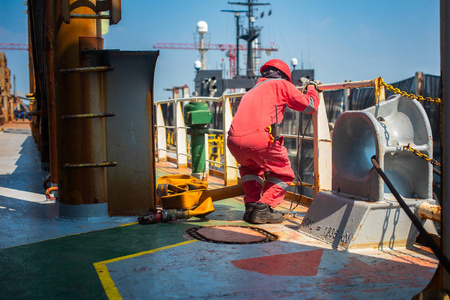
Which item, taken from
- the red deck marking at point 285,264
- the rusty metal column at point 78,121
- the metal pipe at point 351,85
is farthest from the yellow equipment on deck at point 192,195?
the red deck marking at point 285,264

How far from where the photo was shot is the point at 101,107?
484 cm

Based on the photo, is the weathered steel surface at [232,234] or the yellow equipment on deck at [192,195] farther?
the yellow equipment on deck at [192,195]

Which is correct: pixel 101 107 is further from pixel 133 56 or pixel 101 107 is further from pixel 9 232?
pixel 9 232

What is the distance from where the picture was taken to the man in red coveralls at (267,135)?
186 inches

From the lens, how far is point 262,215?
4.80 m

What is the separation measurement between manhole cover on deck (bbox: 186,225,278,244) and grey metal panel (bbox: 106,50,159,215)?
82cm

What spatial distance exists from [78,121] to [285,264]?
8.22 ft

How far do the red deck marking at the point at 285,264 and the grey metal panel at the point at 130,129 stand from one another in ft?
5.98

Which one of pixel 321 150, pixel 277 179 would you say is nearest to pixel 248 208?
pixel 277 179

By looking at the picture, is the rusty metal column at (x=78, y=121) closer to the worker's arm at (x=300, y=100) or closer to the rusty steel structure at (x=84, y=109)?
the rusty steel structure at (x=84, y=109)

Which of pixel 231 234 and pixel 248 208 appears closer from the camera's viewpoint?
pixel 231 234

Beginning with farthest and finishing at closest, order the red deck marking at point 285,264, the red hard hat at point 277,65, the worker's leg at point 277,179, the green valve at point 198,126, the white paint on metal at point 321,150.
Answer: the green valve at point 198,126 → the white paint on metal at point 321,150 → the red hard hat at point 277,65 → the worker's leg at point 277,179 → the red deck marking at point 285,264

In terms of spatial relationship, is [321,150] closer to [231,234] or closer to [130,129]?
[231,234]

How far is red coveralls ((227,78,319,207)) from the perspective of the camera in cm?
473
